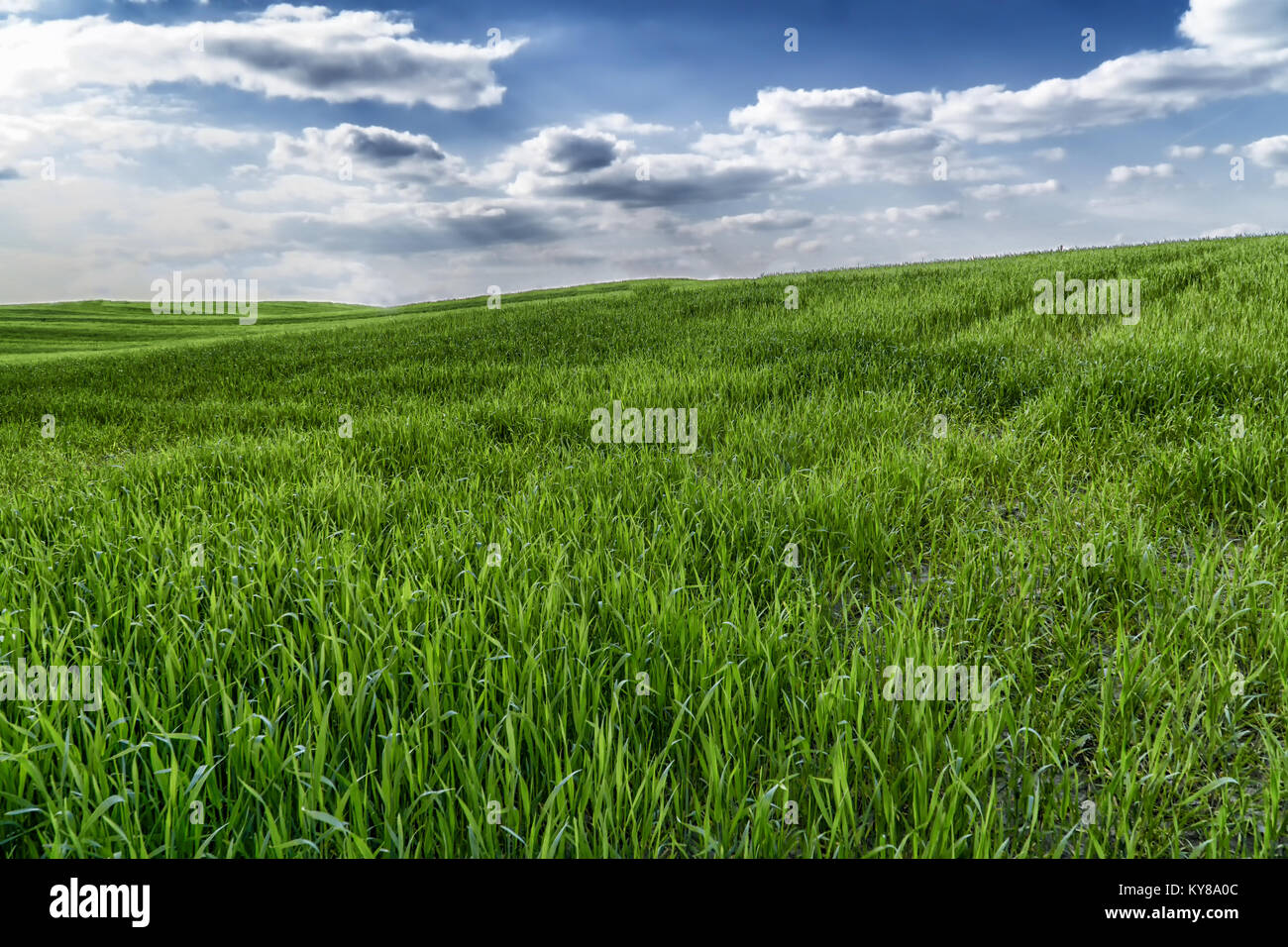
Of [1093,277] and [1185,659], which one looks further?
[1093,277]

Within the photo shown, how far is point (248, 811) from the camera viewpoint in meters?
1.97

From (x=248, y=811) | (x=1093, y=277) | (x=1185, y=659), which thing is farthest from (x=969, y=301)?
(x=248, y=811)

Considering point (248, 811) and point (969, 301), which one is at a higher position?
point (969, 301)

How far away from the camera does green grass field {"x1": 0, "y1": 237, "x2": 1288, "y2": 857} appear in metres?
1.99

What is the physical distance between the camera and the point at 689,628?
276cm

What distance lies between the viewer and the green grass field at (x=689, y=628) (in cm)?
199

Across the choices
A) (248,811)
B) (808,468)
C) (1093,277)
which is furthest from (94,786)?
(1093,277)

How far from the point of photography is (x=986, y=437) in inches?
220

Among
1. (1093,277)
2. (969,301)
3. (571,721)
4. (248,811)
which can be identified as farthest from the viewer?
(1093,277)

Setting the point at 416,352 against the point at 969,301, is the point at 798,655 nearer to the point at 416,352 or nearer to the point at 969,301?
the point at 969,301

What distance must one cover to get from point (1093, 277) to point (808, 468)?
12775 millimetres
